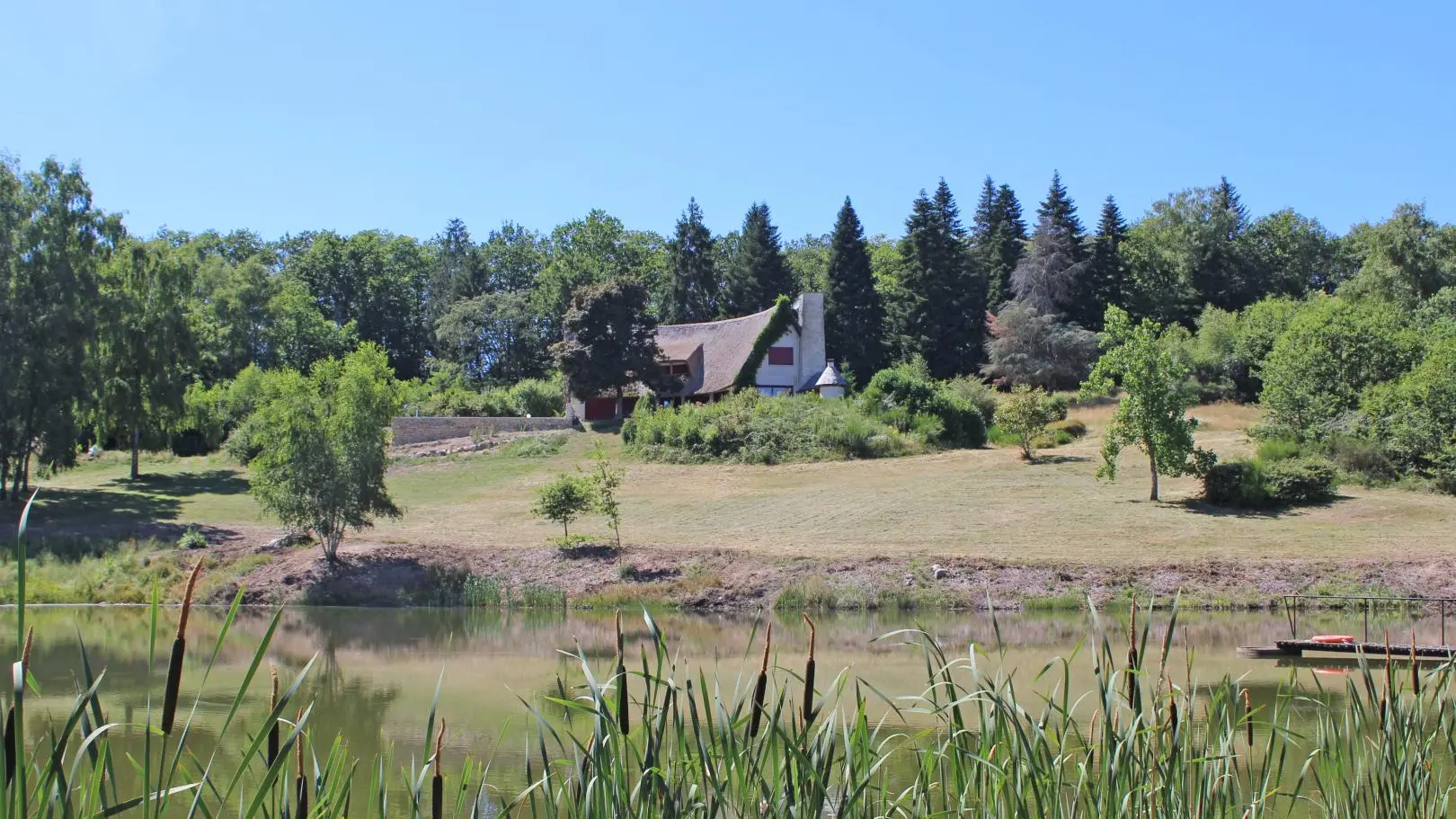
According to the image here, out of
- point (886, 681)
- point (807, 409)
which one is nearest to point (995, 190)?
point (807, 409)

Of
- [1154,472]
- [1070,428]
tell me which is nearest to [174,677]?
[1154,472]

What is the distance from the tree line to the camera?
3884 centimetres

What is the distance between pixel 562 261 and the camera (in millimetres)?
87625

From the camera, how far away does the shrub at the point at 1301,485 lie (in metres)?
35.3

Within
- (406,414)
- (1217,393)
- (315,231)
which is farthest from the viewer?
(315,231)

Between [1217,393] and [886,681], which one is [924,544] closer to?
[886,681]

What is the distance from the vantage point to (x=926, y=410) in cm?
4972

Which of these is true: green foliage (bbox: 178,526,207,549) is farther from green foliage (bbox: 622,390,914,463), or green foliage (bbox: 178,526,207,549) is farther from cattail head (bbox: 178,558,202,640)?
cattail head (bbox: 178,558,202,640)

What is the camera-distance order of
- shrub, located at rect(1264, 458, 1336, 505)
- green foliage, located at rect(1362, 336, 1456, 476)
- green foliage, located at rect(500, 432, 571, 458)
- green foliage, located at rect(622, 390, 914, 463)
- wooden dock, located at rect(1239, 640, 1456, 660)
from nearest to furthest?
wooden dock, located at rect(1239, 640, 1456, 660), shrub, located at rect(1264, 458, 1336, 505), green foliage, located at rect(1362, 336, 1456, 476), green foliage, located at rect(622, 390, 914, 463), green foliage, located at rect(500, 432, 571, 458)

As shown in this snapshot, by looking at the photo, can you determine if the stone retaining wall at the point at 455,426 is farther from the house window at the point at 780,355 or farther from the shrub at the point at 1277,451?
the shrub at the point at 1277,451

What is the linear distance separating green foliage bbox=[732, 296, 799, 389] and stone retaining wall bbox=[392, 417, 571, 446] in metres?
8.98

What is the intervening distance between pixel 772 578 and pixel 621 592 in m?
3.47

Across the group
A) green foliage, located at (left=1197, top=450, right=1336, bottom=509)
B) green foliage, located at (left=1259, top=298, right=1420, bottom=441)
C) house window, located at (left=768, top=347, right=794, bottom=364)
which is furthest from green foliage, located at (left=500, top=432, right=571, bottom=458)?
green foliage, located at (left=1259, top=298, right=1420, bottom=441)

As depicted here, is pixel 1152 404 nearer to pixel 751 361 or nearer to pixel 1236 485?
pixel 1236 485
